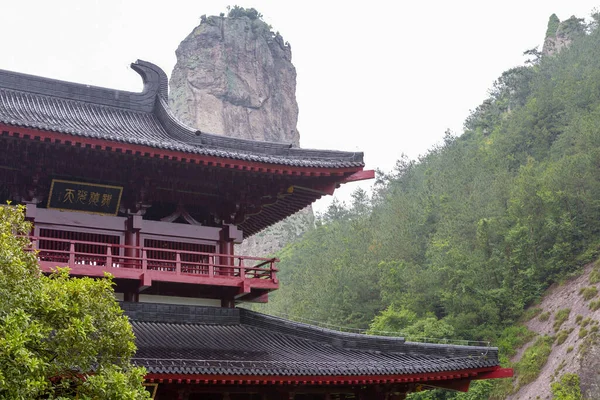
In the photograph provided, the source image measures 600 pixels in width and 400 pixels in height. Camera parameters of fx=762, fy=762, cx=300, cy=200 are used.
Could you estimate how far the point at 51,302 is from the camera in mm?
9992

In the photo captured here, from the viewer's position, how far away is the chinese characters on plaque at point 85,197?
1636cm

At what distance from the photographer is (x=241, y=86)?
100m

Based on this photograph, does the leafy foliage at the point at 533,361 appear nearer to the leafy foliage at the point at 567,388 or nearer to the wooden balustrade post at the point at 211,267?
the leafy foliage at the point at 567,388

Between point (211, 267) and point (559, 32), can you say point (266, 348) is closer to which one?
point (211, 267)

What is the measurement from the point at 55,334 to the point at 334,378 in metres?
6.48

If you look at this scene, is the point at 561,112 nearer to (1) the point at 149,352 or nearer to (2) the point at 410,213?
(2) the point at 410,213

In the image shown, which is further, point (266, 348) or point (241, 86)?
point (241, 86)

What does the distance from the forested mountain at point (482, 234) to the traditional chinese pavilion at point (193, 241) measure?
36629mm

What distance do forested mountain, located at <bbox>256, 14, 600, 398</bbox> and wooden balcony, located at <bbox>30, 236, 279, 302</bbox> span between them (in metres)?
37.2

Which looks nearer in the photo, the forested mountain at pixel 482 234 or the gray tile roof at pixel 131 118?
the gray tile roof at pixel 131 118

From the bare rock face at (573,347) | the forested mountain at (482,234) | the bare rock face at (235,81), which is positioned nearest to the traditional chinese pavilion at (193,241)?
the bare rock face at (573,347)

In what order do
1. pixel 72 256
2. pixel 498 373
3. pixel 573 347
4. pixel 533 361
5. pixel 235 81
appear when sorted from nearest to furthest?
pixel 72 256 → pixel 498 373 → pixel 573 347 → pixel 533 361 → pixel 235 81

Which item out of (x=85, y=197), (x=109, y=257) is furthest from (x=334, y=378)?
(x=85, y=197)

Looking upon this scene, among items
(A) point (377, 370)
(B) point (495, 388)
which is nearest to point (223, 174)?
(A) point (377, 370)
